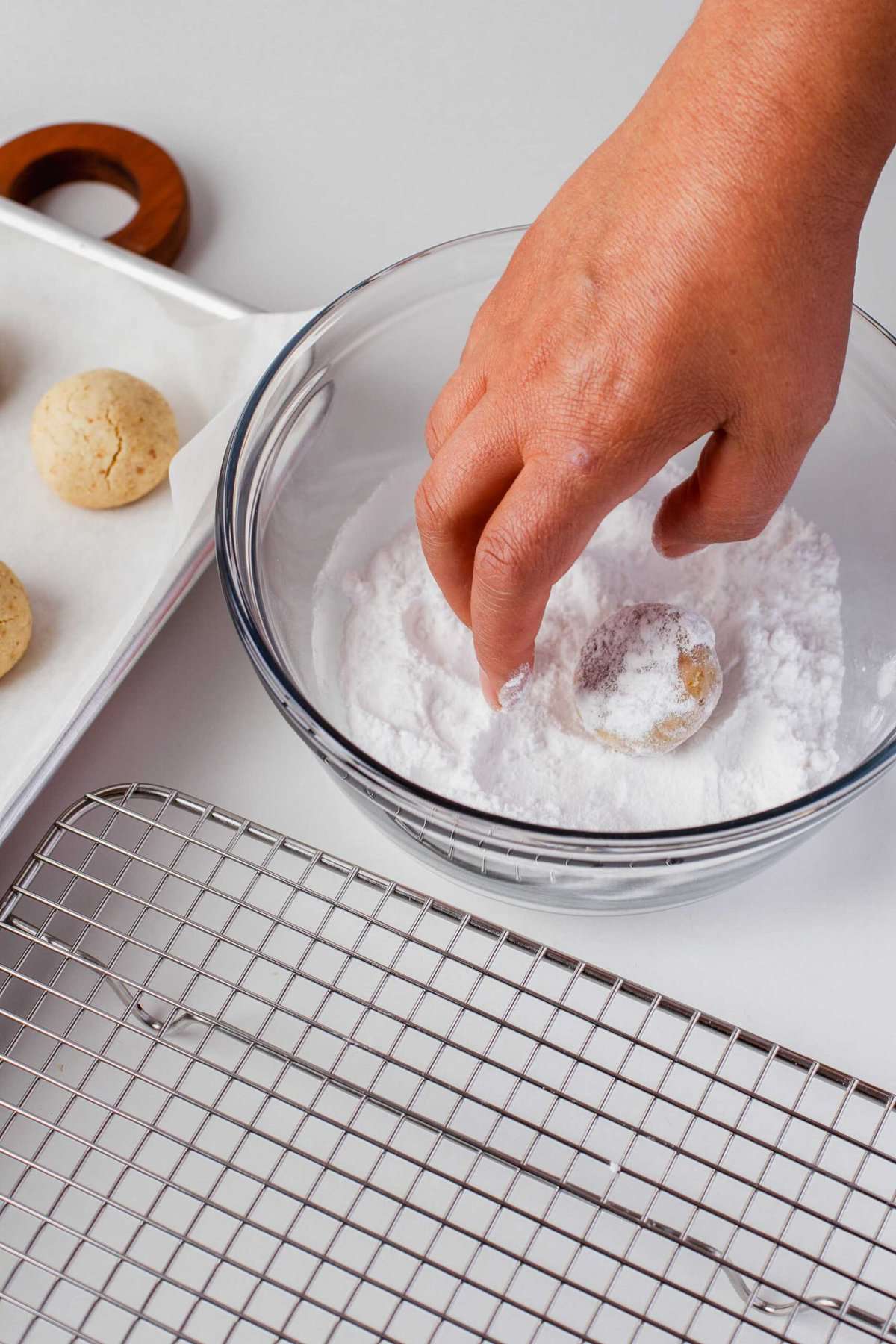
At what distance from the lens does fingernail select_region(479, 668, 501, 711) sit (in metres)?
0.71

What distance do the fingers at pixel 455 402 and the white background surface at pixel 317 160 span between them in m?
0.29

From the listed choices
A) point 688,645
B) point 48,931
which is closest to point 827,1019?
point 688,645

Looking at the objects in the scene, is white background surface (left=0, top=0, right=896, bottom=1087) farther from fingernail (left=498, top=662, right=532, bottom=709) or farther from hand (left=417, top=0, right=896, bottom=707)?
hand (left=417, top=0, right=896, bottom=707)

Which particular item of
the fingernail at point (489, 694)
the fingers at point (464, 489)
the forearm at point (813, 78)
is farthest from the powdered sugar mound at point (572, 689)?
the forearm at point (813, 78)

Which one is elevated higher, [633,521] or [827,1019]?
Result: [633,521]

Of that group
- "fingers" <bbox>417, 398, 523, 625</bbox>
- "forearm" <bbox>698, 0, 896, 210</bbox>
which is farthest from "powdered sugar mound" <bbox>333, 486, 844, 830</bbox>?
"forearm" <bbox>698, 0, 896, 210</bbox>

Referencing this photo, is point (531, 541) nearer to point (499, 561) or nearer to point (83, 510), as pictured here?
point (499, 561)

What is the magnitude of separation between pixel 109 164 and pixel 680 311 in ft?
2.46

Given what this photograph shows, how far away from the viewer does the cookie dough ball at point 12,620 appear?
83 cm

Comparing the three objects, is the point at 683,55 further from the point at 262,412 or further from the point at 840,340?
the point at 262,412

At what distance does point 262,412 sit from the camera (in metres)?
0.77

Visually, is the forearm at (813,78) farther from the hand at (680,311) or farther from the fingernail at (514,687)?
the fingernail at (514,687)

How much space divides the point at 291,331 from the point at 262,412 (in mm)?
198

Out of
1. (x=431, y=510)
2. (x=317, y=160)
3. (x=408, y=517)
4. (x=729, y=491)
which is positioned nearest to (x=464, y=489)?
(x=431, y=510)
